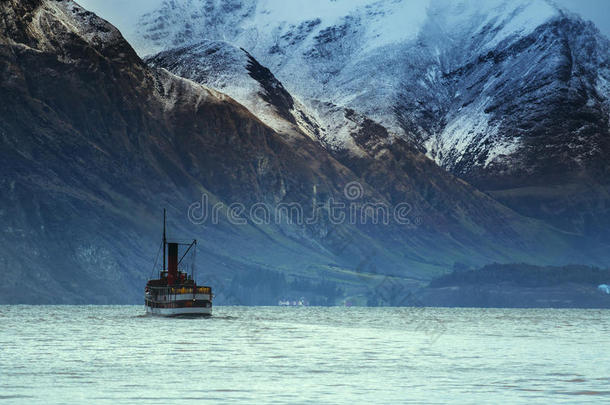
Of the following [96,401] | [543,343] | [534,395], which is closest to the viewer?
[96,401]

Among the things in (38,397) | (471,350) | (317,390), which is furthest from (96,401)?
(471,350)

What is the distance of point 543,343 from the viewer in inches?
7333

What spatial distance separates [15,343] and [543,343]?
267ft

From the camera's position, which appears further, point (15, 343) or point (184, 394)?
point (15, 343)

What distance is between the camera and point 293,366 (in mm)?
125812

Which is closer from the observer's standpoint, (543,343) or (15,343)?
(15,343)

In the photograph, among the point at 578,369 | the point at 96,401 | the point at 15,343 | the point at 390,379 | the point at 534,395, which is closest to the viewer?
the point at 96,401

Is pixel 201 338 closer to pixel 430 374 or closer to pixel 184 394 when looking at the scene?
pixel 430 374

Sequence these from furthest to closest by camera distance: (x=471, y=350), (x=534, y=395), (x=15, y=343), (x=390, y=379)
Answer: (x=15, y=343) < (x=471, y=350) < (x=390, y=379) < (x=534, y=395)

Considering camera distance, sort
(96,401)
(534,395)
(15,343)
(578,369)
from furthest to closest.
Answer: (15,343) < (578,369) < (534,395) < (96,401)

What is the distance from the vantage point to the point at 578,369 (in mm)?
122125

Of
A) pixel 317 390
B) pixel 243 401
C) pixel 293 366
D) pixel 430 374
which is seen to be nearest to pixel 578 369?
pixel 430 374

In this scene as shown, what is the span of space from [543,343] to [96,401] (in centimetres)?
11358

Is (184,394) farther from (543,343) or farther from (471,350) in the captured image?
(543,343)
